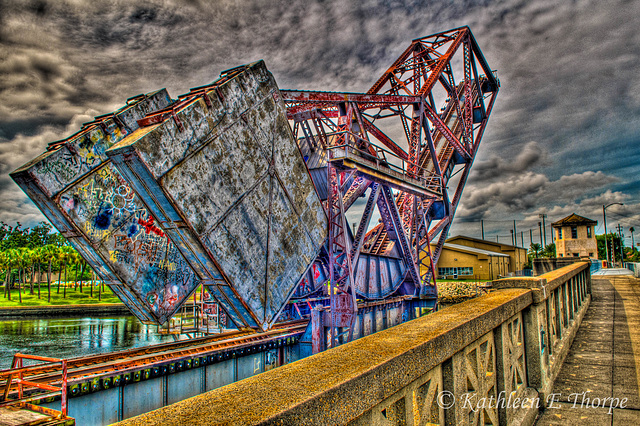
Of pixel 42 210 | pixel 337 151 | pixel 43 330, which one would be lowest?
pixel 43 330

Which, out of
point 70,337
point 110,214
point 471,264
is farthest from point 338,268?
point 471,264

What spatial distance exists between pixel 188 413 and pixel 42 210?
10.2 m

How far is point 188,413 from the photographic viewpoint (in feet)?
4.81

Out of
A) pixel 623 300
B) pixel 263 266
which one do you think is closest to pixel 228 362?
pixel 263 266

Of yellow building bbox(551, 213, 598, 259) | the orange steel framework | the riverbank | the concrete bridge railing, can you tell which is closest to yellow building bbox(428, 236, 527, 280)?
yellow building bbox(551, 213, 598, 259)

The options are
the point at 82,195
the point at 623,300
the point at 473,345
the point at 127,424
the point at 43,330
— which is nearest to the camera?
the point at 127,424

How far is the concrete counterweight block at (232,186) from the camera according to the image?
713 cm

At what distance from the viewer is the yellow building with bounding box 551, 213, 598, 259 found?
2445 inches

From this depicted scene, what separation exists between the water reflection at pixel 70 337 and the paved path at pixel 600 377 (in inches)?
991

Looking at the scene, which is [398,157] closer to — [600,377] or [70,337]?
[600,377]

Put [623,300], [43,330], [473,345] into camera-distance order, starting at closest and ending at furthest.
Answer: [473,345]
[623,300]
[43,330]

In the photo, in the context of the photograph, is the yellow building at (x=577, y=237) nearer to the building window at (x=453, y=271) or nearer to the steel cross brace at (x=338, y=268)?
the building window at (x=453, y=271)

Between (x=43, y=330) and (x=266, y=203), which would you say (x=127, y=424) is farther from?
(x=43, y=330)

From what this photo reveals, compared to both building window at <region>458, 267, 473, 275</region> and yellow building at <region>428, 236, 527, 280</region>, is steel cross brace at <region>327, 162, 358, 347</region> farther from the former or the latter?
building window at <region>458, 267, 473, 275</region>
